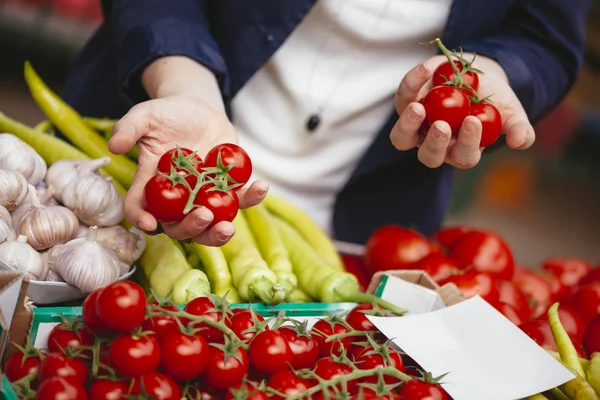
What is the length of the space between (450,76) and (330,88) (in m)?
0.56

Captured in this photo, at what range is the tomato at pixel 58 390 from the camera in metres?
0.83

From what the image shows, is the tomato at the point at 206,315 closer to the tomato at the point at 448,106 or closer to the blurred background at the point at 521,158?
the tomato at the point at 448,106

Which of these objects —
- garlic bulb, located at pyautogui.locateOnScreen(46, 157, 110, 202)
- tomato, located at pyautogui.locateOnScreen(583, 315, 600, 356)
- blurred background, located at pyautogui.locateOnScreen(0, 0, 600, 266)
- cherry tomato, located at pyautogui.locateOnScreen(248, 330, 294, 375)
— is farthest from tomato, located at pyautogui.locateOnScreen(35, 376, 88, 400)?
blurred background, located at pyautogui.locateOnScreen(0, 0, 600, 266)

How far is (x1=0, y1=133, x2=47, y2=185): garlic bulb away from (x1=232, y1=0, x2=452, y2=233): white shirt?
65 centimetres

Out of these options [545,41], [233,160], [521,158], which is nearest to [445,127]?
[233,160]

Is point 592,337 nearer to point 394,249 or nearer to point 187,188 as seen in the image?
point 394,249

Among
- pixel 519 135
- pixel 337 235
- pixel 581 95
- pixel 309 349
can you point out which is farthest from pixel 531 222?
pixel 309 349

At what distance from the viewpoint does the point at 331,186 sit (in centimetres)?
196

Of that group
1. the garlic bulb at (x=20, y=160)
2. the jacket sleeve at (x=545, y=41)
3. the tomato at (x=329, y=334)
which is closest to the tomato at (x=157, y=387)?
the tomato at (x=329, y=334)

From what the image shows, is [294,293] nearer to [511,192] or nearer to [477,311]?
[477,311]

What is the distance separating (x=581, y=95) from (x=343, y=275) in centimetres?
352

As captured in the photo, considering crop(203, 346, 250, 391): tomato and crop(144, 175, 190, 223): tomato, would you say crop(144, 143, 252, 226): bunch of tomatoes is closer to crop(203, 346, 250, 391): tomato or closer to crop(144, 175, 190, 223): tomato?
crop(144, 175, 190, 223): tomato

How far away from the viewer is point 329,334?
3.62 feet

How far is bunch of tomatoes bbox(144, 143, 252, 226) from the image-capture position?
106cm
